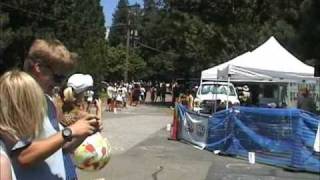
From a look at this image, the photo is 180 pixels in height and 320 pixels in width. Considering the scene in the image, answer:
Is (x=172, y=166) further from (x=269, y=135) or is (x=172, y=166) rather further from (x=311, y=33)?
(x=311, y=33)

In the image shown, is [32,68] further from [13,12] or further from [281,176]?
[13,12]

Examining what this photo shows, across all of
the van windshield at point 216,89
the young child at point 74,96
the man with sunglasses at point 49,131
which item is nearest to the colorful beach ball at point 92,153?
the man with sunglasses at point 49,131

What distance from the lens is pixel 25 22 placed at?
4884cm

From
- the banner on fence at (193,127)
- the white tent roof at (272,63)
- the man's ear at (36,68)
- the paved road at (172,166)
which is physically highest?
the white tent roof at (272,63)

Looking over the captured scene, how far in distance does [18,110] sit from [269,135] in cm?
1201

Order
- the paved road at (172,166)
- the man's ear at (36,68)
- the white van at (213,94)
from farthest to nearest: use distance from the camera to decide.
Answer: the white van at (213,94) → the paved road at (172,166) → the man's ear at (36,68)

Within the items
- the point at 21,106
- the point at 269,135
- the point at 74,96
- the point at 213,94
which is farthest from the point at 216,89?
the point at 21,106

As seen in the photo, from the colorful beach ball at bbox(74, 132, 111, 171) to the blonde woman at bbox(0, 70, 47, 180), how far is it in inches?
50.9

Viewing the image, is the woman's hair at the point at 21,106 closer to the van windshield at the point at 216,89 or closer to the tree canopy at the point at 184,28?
the van windshield at the point at 216,89

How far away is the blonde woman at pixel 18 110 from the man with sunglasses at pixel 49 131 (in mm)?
116

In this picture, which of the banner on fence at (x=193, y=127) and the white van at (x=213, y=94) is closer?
→ the banner on fence at (x=193, y=127)

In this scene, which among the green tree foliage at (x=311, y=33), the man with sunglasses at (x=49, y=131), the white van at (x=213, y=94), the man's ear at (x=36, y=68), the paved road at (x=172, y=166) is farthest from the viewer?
the white van at (x=213, y=94)

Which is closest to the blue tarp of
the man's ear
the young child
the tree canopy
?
the young child

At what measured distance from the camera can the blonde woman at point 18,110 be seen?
10.0ft
